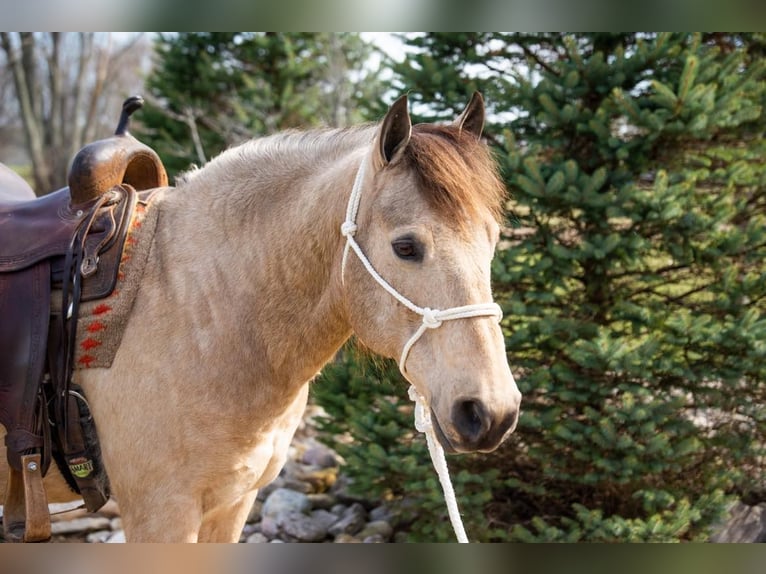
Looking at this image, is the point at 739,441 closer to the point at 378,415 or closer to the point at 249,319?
the point at 378,415

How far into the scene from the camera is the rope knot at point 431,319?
1.63m

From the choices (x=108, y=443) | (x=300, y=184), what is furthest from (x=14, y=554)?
(x=300, y=184)

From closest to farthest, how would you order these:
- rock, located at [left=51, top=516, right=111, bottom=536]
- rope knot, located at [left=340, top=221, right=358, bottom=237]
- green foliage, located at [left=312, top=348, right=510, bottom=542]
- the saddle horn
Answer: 1. rope knot, located at [left=340, top=221, right=358, bottom=237]
2. the saddle horn
3. green foliage, located at [left=312, top=348, right=510, bottom=542]
4. rock, located at [left=51, top=516, right=111, bottom=536]

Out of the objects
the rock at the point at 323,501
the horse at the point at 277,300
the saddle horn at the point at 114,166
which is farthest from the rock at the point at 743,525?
the saddle horn at the point at 114,166

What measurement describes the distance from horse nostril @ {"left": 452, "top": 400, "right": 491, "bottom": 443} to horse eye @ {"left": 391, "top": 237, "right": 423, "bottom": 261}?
1.30ft

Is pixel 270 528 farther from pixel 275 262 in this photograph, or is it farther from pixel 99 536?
pixel 275 262

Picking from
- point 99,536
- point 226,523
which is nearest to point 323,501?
point 99,536

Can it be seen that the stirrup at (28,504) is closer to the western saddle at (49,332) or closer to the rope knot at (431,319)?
the western saddle at (49,332)

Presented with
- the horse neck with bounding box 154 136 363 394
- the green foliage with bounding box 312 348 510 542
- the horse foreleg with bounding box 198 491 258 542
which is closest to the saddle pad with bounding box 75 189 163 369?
the horse neck with bounding box 154 136 363 394

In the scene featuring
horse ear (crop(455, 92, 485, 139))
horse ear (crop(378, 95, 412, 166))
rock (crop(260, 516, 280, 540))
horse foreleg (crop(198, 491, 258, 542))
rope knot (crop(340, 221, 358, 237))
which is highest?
horse ear (crop(455, 92, 485, 139))

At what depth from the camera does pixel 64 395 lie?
6.63 feet

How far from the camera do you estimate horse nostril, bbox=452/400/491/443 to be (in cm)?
153

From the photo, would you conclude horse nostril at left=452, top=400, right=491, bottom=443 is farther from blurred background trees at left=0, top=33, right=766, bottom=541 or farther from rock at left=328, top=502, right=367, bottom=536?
rock at left=328, top=502, right=367, bottom=536
